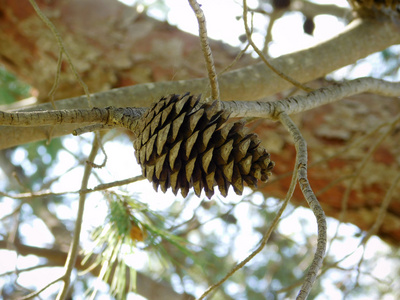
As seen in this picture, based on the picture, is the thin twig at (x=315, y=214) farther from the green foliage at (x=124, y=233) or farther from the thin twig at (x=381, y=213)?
the thin twig at (x=381, y=213)

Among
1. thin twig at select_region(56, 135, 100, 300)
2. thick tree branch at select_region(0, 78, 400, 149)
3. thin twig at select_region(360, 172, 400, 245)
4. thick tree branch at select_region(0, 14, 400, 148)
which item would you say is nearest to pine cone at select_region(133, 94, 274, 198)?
thick tree branch at select_region(0, 78, 400, 149)

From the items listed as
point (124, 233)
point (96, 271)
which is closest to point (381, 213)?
point (124, 233)

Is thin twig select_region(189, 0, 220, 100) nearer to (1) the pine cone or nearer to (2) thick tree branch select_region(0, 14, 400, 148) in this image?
(1) the pine cone

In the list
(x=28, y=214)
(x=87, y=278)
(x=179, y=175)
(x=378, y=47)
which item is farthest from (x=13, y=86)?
(x=179, y=175)

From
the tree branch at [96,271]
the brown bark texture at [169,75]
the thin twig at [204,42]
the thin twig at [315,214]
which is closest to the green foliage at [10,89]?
the brown bark texture at [169,75]

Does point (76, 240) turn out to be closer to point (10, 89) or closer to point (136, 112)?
point (136, 112)
